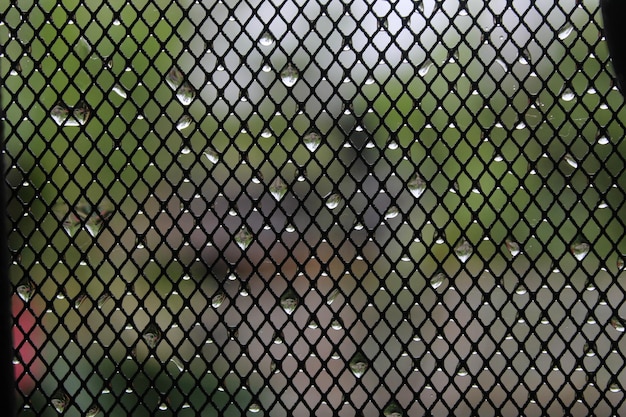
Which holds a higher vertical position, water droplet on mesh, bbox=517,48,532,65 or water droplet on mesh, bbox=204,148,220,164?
water droplet on mesh, bbox=517,48,532,65

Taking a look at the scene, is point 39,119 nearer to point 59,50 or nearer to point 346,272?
point 346,272

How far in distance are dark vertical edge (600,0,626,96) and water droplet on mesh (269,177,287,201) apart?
29 centimetres

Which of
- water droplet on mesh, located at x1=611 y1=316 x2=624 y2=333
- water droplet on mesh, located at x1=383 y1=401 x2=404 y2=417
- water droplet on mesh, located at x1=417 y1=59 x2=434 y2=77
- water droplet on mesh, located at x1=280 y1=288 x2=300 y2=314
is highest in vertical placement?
water droplet on mesh, located at x1=417 y1=59 x2=434 y2=77

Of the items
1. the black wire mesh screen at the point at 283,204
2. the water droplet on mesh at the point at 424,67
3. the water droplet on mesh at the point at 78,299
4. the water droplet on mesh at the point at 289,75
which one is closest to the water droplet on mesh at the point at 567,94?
the black wire mesh screen at the point at 283,204

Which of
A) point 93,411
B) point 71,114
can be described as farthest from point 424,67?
point 93,411

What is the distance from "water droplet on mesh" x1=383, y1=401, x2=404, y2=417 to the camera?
1.82ft

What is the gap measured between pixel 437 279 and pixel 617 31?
0.28 meters

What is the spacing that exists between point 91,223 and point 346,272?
8.3 inches

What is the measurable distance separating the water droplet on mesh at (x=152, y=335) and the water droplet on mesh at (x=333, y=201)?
0.58ft

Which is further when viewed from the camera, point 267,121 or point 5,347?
point 267,121

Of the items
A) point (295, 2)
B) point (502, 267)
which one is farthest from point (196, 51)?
point (502, 267)

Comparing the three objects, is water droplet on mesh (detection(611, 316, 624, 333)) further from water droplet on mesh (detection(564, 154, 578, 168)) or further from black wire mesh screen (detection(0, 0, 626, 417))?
water droplet on mesh (detection(564, 154, 578, 168))

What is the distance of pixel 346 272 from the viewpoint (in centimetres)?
53

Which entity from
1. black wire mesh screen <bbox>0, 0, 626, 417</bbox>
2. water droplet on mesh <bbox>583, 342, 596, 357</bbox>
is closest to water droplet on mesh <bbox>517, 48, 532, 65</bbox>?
black wire mesh screen <bbox>0, 0, 626, 417</bbox>
